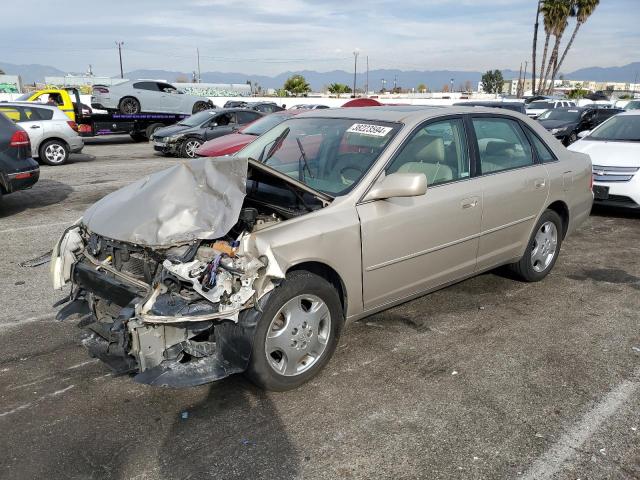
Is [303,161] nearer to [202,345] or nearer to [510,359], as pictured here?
[202,345]

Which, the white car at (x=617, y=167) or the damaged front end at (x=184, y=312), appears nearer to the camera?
the damaged front end at (x=184, y=312)

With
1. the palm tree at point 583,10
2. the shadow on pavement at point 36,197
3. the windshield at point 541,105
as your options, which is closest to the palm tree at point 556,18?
the palm tree at point 583,10

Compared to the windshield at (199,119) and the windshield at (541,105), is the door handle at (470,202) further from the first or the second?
the windshield at (541,105)

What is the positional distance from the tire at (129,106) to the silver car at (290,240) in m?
18.5

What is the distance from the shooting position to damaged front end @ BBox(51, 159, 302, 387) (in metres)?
3.00

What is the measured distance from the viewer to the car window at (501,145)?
180 inches

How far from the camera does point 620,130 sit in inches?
356

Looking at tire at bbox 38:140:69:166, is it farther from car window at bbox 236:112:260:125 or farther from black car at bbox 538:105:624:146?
black car at bbox 538:105:624:146

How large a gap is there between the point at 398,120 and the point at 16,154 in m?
6.68

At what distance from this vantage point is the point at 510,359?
3.85 m

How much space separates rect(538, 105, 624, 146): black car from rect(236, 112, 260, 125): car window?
8911 millimetres

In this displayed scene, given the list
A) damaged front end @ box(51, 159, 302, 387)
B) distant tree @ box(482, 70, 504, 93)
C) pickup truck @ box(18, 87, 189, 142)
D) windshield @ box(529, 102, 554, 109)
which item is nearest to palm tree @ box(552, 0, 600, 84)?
windshield @ box(529, 102, 554, 109)

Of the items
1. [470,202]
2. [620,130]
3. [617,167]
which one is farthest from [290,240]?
[620,130]

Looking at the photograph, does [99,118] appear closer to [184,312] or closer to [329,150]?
[329,150]
